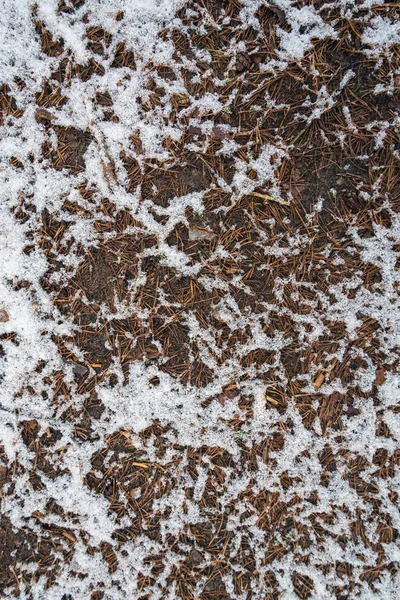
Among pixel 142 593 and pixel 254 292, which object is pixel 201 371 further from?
pixel 142 593

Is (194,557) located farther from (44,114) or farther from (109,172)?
(44,114)

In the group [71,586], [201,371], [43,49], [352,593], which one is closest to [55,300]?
[201,371]

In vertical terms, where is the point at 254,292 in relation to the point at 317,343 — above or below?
above

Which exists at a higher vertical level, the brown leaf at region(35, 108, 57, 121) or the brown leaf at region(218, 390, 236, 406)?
the brown leaf at region(35, 108, 57, 121)

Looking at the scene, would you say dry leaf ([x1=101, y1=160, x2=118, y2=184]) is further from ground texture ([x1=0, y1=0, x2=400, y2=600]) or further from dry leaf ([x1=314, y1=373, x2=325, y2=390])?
dry leaf ([x1=314, y1=373, x2=325, y2=390])

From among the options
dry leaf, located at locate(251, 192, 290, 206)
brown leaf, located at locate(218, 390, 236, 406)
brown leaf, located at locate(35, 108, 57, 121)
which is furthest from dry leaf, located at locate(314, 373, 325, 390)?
brown leaf, located at locate(35, 108, 57, 121)

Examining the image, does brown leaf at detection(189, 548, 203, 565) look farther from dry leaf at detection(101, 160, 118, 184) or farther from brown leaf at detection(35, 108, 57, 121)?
brown leaf at detection(35, 108, 57, 121)

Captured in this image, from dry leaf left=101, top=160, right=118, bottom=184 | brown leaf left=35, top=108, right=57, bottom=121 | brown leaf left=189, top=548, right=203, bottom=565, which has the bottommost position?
brown leaf left=189, top=548, right=203, bottom=565

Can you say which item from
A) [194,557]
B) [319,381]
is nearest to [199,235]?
[319,381]

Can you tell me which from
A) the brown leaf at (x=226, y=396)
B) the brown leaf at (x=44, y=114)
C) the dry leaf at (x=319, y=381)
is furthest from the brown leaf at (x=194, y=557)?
the brown leaf at (x=44, y=114)
